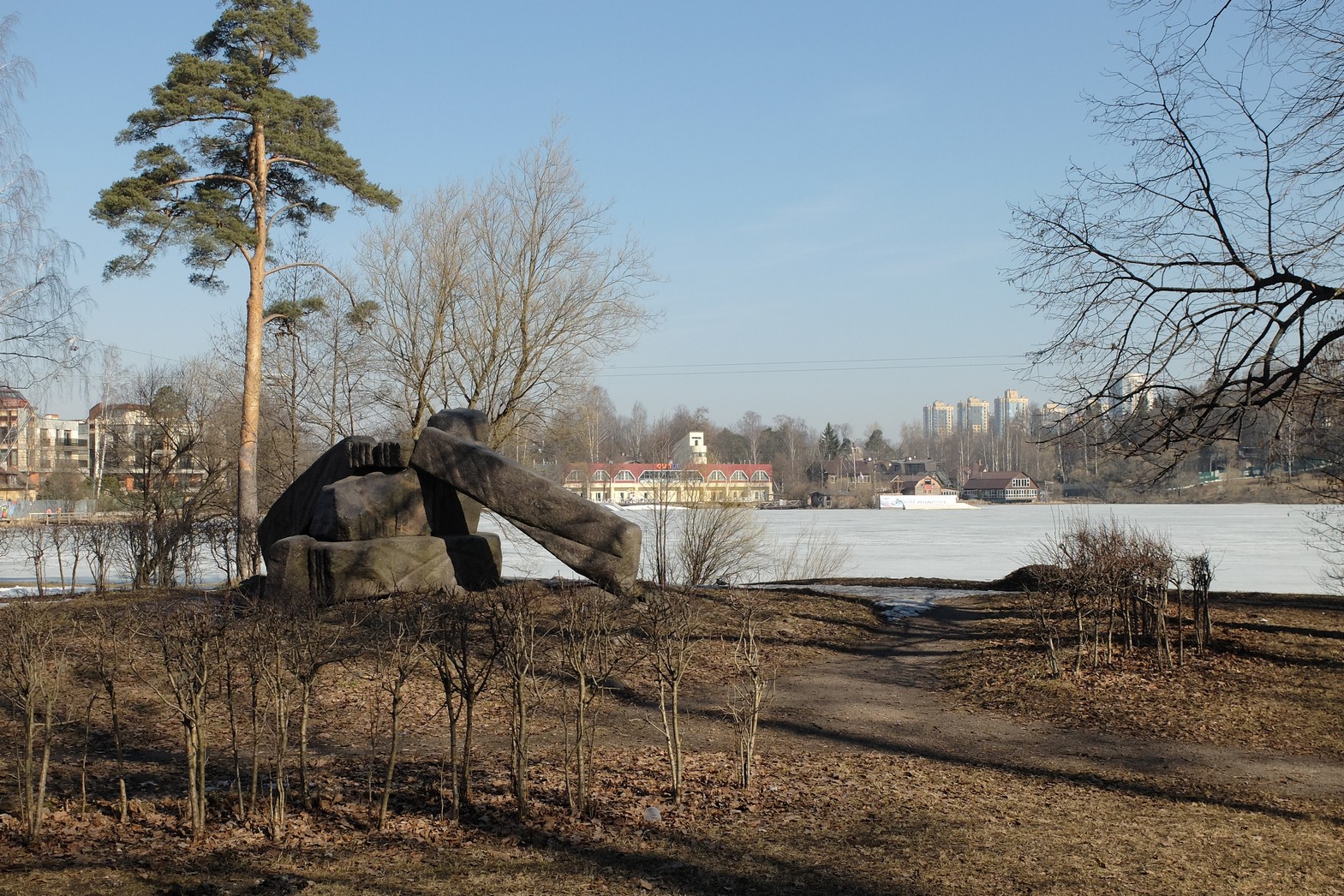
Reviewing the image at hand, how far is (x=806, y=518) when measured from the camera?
51875 mm

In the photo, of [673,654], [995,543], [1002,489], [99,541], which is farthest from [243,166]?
[1002,489]

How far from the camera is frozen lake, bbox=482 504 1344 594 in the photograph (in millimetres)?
23281

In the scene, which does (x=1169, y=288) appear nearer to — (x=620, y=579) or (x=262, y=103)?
(x=620, y=579)

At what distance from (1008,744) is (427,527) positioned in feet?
23.6

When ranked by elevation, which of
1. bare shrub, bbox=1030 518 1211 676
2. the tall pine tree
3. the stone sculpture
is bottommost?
bare shrub, bbox=1030 518 1211 676

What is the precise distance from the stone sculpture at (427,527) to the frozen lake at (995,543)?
707 millimetres

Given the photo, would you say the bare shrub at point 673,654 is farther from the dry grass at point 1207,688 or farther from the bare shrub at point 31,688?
the dry grass at point 1207,688

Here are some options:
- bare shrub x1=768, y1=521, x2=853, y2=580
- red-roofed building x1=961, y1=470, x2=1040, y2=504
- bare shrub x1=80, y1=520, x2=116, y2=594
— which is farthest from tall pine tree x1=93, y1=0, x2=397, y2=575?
red-roofed building x1=961, y1=470, x2=1040, y2=504

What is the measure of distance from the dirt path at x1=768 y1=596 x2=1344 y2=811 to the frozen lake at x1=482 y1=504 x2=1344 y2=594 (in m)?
3.25

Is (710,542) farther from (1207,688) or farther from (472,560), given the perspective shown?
(1207,688)

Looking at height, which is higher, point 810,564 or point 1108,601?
point 1108,601

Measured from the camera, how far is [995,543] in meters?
34.5

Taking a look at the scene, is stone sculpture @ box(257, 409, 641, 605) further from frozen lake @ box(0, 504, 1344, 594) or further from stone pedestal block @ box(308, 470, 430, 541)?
frozen lake @ box(0, 504, 1344, 594)

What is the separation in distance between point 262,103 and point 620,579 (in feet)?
41.5
